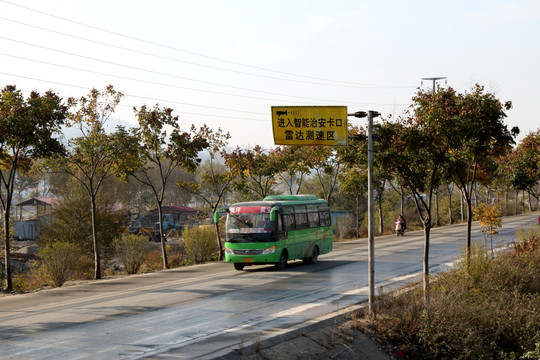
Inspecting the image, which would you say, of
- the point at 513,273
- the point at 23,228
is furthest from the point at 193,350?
the point at 23,228

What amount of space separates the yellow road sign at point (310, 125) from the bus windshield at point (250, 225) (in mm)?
8838

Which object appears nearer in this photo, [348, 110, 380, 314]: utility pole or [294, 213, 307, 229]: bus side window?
[348, 110, 380, 314]: utility pole

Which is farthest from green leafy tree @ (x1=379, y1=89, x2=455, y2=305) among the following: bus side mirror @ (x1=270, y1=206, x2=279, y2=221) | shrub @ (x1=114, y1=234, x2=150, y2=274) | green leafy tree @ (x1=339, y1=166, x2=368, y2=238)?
green leafy tree @ (x1=339, y1=166, x2=368, y2=238)

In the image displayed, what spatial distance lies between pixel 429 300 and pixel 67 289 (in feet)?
43.3

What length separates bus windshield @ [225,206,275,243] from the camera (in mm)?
22859

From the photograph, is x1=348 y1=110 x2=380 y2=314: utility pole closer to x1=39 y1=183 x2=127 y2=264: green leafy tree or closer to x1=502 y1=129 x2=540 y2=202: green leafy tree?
x1=502 y1=129 x2=540 y2=202: green leafy tree

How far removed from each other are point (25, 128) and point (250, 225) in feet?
29.1

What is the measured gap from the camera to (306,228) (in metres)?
25.6

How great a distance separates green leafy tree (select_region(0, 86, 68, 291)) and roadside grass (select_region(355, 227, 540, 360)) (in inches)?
516

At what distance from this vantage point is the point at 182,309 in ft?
49.1

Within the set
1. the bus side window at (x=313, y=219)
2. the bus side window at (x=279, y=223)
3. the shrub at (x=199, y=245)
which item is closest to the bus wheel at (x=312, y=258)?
the bus side window at (x=313, y=219)

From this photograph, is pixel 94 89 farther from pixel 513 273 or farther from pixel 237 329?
pixel 513 273

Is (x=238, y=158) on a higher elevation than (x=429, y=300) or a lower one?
higher

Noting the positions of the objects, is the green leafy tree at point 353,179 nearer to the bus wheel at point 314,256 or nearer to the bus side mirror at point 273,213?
the bus wheel at point 314,256
